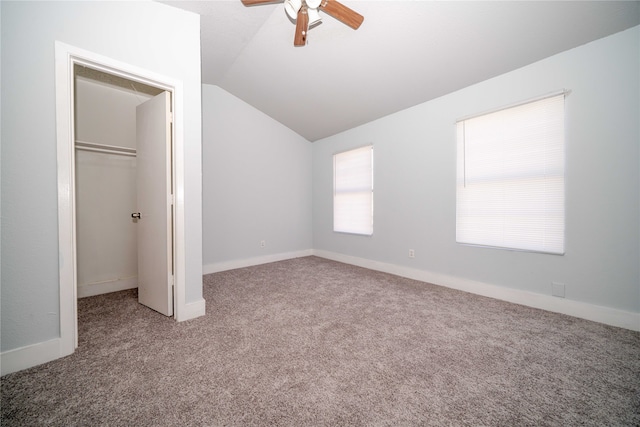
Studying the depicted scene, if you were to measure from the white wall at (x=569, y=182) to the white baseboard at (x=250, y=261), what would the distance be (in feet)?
6.78

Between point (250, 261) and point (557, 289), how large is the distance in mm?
4177

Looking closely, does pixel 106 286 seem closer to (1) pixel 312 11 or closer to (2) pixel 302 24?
(2) pixel 302 24

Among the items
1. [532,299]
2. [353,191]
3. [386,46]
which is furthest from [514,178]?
[353,191]

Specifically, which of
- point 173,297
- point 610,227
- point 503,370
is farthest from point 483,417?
point 173,297

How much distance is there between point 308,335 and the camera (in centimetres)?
195

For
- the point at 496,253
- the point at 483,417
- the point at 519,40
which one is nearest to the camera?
the point at 483,417

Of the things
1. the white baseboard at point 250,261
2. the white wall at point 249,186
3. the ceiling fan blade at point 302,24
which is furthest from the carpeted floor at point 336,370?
the ceiling fan blade at point 302,24

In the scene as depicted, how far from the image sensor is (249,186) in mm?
4383

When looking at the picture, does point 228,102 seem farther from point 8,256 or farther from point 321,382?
point 321,382

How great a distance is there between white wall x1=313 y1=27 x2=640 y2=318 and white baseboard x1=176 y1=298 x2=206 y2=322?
277 cm

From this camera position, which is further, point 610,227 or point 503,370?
point 610,227

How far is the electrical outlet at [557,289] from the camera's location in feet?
7.55

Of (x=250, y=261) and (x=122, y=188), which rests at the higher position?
(x=122, y=188)

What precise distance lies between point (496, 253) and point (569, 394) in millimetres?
1648
